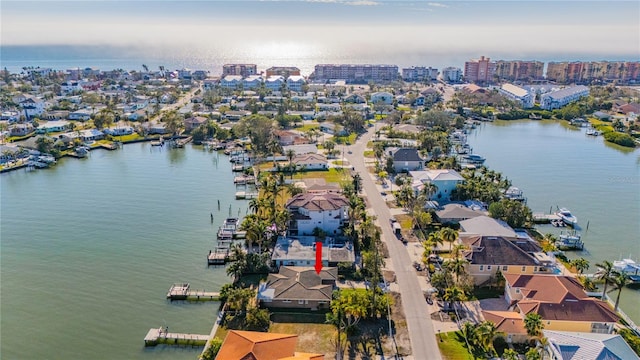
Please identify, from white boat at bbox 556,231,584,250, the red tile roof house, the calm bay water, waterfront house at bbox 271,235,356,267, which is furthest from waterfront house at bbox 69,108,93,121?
the red tile roof house

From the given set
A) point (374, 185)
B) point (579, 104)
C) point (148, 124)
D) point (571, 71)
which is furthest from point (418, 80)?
point (374, 185)

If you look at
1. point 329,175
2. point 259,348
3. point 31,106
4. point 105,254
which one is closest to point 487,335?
point 259,348

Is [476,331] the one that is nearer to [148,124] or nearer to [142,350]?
[142,350]

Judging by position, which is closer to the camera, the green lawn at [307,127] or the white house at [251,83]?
the green lawn at [307,127]

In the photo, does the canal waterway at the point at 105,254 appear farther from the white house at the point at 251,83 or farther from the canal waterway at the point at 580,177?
the white house at the point at 251,83

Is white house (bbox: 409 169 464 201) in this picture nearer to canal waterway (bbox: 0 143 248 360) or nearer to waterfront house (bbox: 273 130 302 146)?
canal waterway (bbox: 0 143 248 360)

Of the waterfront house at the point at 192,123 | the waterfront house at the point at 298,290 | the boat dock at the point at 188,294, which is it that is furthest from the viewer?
the waterfront house at the point at 192,123

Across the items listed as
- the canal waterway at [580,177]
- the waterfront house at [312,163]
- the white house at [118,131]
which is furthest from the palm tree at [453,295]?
the white house at [118,131]

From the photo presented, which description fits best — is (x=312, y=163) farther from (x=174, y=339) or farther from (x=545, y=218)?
(x=174, y=339)
